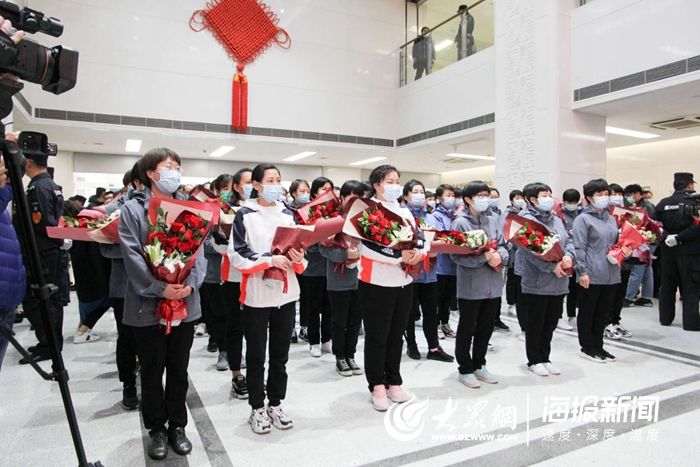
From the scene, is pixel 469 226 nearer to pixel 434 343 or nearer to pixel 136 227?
pixel 434 343

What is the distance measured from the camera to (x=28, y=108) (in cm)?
801

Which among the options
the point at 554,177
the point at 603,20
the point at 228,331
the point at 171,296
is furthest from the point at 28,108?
the point at 603,20

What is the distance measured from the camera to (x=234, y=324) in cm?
310

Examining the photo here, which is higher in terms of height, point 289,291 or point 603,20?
point 603,20

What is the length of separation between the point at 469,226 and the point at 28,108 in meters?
8.23

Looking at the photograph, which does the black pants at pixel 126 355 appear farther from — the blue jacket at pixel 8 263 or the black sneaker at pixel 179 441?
the blue jacket at pixel 8 263

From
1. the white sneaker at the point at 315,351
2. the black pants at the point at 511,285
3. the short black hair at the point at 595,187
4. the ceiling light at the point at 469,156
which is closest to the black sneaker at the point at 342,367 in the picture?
the white sneaker at the point at 315,351

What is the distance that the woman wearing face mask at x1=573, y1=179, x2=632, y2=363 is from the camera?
3957 mm

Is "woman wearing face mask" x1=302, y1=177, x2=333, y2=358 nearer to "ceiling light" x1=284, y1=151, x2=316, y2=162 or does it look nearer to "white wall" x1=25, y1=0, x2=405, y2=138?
"white wall" x1=25, y1=0, x2=405, y2=138

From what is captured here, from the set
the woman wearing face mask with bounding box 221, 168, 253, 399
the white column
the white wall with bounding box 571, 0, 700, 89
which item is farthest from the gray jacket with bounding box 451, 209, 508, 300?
the white wall with bounding box 571, 0, 700, 89

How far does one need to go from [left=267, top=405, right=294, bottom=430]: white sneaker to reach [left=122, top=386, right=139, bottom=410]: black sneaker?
0.92 meters

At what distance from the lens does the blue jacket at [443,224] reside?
4312mm

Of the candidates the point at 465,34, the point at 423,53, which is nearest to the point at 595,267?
the point at 465,34

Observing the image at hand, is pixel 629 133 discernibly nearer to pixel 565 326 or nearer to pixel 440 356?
pixel 565 326
